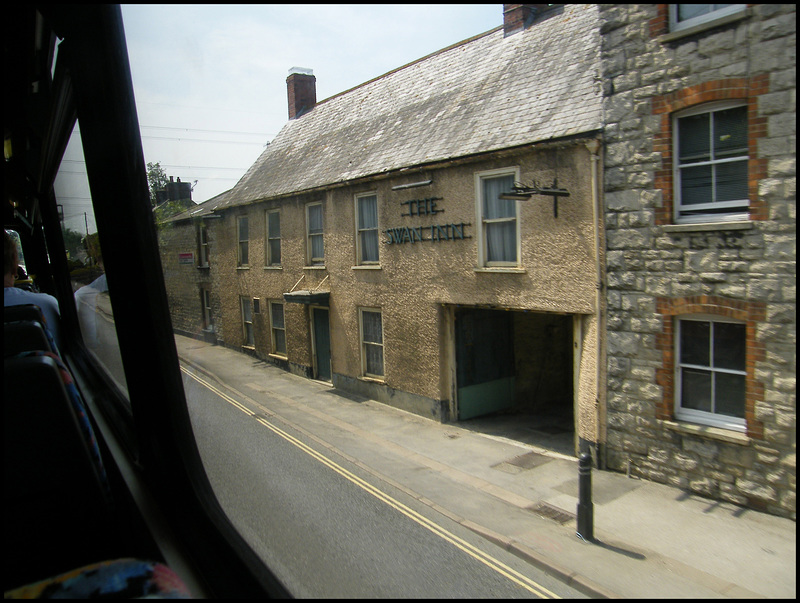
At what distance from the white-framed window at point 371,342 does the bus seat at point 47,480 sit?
10.3m

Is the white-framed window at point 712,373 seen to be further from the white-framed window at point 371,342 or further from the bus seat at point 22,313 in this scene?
the white-framed window at point 371,342

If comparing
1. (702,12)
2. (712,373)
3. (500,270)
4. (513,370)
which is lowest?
(513,370)

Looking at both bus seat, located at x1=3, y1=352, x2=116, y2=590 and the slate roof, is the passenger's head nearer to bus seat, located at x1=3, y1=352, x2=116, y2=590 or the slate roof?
bus seat, located at x1=3, y1=352, x2=116, y2=590

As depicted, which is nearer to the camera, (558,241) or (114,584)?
(114,584)

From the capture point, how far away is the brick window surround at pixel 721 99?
8.11 ft

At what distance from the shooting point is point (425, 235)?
35.4ft

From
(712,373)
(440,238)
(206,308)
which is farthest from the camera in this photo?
(206,308)

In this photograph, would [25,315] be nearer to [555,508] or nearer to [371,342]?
[555,508]

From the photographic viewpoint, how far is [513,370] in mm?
11703

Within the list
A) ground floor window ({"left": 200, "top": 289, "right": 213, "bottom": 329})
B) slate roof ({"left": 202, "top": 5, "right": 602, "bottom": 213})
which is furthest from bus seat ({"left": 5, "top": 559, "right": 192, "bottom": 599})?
ground floor window ({"left": 200, "top": 289, "right": 213, "bottom": 329})

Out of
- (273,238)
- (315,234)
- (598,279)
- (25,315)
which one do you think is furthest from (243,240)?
(25,315)

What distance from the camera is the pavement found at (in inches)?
96.7

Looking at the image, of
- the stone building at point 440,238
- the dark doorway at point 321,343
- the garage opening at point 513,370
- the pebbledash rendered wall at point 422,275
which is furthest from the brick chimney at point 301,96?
the garage opening at point 513,370

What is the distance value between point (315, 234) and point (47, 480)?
40.2 feet
